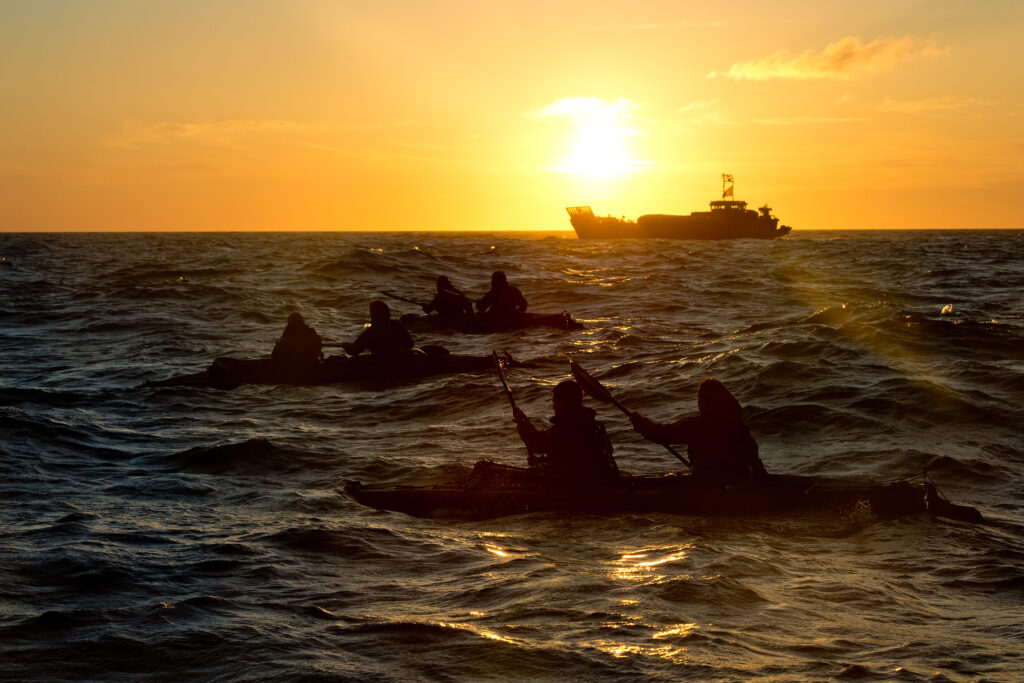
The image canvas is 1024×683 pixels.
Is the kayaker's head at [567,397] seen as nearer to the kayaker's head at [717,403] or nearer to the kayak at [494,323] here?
the kayaker's head at [717,403]

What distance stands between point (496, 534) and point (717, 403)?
2578 millimetres

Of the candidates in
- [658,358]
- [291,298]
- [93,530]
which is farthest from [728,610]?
[291,298]

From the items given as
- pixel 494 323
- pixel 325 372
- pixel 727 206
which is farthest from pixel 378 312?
pixel 727 206

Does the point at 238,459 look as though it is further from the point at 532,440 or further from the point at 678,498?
the point at 678,498

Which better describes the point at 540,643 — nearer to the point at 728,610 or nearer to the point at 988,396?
the point at 728,610

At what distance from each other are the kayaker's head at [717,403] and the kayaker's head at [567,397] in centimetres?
127

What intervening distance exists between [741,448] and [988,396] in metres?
8.04

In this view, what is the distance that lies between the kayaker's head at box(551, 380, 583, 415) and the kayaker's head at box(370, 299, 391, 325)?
31.3ft

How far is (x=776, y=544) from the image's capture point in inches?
356

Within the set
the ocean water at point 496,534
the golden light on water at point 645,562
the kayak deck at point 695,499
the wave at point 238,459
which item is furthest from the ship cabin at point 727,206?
the golden light on water at point 645,562

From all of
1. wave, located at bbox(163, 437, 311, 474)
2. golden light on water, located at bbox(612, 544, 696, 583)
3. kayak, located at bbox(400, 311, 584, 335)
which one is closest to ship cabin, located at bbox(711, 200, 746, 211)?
kayak, located at bbox(400, 311, 584, 335)

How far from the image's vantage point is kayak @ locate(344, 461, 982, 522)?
9.79 m

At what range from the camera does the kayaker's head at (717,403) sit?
9828mm

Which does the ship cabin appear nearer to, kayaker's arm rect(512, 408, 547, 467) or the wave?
the wave
